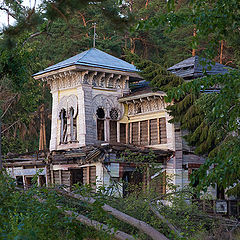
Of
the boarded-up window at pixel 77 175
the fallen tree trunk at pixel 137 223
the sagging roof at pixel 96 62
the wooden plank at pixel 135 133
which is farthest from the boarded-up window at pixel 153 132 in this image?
the fallen tree trunk at pixel 137 223

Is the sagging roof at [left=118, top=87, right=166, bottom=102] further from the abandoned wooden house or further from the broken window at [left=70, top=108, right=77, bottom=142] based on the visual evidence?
the broken window at [left=70, top=108, right=77, bottom=142]

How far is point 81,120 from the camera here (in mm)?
27203

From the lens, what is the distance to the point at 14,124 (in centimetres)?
4075

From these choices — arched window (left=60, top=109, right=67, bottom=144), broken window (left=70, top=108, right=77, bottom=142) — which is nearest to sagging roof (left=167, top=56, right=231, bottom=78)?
broken window (left=70, top=108, right=77, bottom=142)

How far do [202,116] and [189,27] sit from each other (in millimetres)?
19777

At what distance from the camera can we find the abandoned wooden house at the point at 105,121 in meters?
26.2

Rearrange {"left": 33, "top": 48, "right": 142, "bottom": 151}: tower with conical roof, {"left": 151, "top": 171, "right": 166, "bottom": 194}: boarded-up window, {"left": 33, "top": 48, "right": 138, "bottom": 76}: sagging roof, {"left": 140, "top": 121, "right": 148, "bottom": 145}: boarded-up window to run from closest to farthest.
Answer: {"left": 151, "top": 171, "right": 166, "bottom": 194}: boarded-up window
{"left": 33, "top": 48, "right": 142, "bottom": 151}: tower with conical roof
{"left": 33, "top": 48, "right": 138, "bottom": 76}: sagging roof
{"left": 140, "top": 121, "right": 148, "bottom": 145}: boarded-up window

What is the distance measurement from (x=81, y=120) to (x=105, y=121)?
154 cm

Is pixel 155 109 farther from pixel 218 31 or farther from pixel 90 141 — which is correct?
pixel 218 31

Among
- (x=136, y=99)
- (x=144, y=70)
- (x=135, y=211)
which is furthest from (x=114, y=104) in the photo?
(x=135, y=211)

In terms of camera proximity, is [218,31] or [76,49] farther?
[76,49]

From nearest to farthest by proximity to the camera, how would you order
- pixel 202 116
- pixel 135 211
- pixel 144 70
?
1. pixel 135 211
2. pixel 202 116
3. pixel 144 70

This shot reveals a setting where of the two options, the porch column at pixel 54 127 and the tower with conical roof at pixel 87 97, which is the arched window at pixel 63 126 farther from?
the porch column at pixel 54 127

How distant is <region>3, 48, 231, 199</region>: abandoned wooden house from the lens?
26.2m
